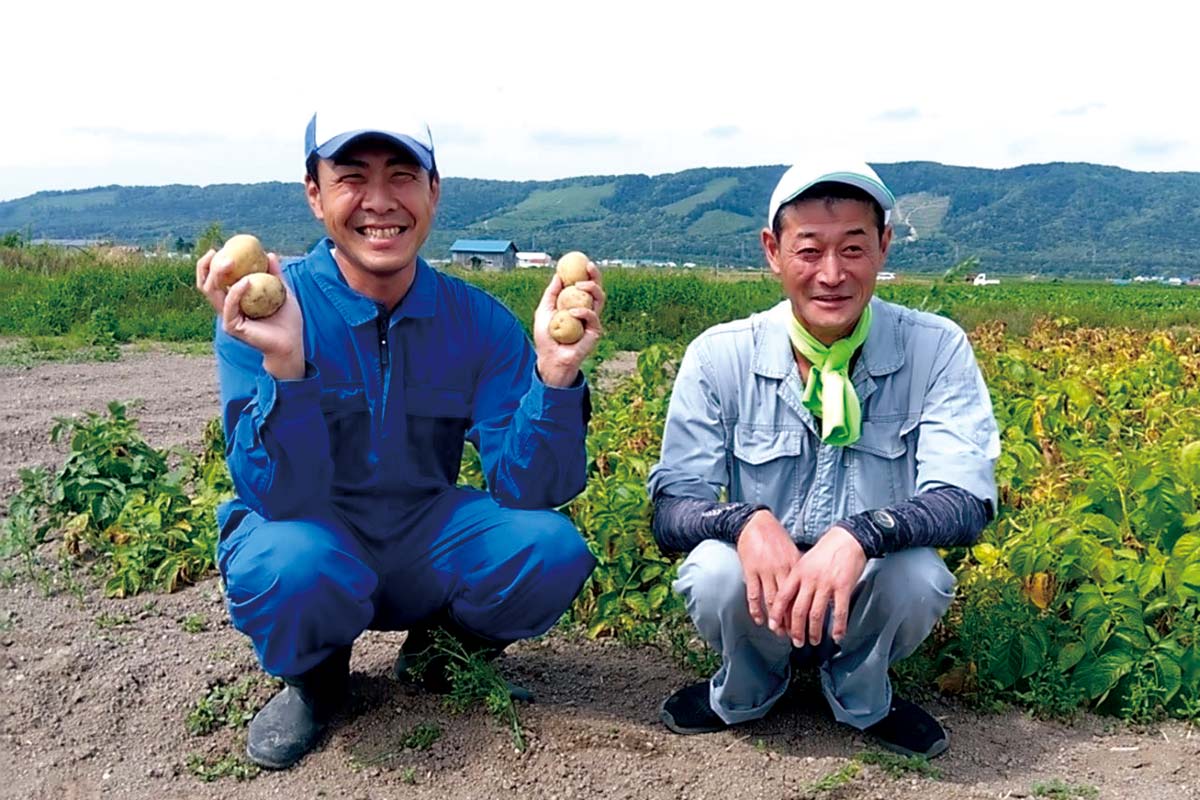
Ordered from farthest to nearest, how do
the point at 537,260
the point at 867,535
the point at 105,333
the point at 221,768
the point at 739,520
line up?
the point at 537,260 → the point at 105,333 → the point at 221,768 → the point at 739,520 → the point at 867,535

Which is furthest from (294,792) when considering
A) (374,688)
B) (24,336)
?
(24,336)

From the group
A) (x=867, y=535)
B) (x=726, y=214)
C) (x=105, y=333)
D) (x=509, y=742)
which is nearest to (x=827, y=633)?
(x=867, y=535)

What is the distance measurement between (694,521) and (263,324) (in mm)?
1002

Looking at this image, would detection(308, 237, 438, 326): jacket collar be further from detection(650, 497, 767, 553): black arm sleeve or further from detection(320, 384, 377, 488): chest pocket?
detection(650, 497, 767, 553): black arm sleeve

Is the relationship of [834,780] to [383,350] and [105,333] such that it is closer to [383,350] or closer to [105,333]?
[383,350]

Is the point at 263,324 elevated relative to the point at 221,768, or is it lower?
elevated

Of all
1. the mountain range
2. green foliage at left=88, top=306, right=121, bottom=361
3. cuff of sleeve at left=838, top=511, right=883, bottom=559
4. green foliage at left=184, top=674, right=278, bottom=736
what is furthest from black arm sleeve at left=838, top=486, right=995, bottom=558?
the mountain range

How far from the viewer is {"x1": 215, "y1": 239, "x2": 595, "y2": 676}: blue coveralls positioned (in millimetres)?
2496

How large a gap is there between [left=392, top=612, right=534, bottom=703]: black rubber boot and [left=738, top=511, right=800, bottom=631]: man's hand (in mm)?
704

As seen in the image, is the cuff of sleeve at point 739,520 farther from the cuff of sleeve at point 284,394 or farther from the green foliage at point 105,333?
the green foliage at point 105,333

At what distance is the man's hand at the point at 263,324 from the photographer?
2322 millimetres

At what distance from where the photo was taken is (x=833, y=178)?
2.49 m

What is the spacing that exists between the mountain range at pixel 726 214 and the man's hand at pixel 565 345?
67.4m

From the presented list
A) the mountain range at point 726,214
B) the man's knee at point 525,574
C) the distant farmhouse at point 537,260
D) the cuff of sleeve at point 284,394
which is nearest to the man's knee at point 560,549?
the man's knee at point 525,574
